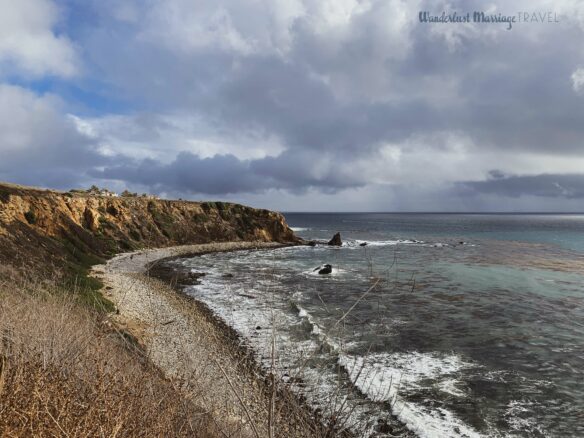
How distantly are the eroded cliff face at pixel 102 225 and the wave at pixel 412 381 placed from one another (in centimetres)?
2540

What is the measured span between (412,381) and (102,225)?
57.6 metres

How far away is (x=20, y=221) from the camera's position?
39781 mm

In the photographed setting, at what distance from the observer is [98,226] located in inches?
2320

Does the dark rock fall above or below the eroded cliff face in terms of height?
below

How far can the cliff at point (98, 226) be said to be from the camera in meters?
34.9

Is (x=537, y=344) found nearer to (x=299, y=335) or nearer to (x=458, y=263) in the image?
(x=299, y=335)

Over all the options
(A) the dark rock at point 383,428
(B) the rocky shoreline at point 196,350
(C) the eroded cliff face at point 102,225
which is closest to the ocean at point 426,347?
(A) the dark rock at point 383,428

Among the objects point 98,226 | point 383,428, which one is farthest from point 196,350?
point 98,226

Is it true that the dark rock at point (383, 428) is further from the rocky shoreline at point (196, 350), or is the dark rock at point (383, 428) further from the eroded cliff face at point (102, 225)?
the eroded cliff face at point (102, 225)

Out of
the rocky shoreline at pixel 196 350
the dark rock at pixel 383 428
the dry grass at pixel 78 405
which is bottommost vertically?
the dark rock at pixel 383 428

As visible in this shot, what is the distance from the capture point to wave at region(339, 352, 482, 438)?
12.4 meters

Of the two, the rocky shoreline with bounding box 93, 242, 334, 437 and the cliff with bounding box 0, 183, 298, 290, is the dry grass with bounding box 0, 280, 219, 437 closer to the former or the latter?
the rocky shoreline with bounding box 93, 242, 334, 437

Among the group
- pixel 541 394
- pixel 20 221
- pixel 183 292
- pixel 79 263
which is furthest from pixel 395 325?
pixel 20 221

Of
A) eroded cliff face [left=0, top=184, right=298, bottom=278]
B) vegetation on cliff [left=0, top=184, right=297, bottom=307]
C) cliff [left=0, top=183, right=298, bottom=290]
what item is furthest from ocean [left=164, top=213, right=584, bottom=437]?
eroded cliff face [left=0, top=184, right=298, bottom=278]
